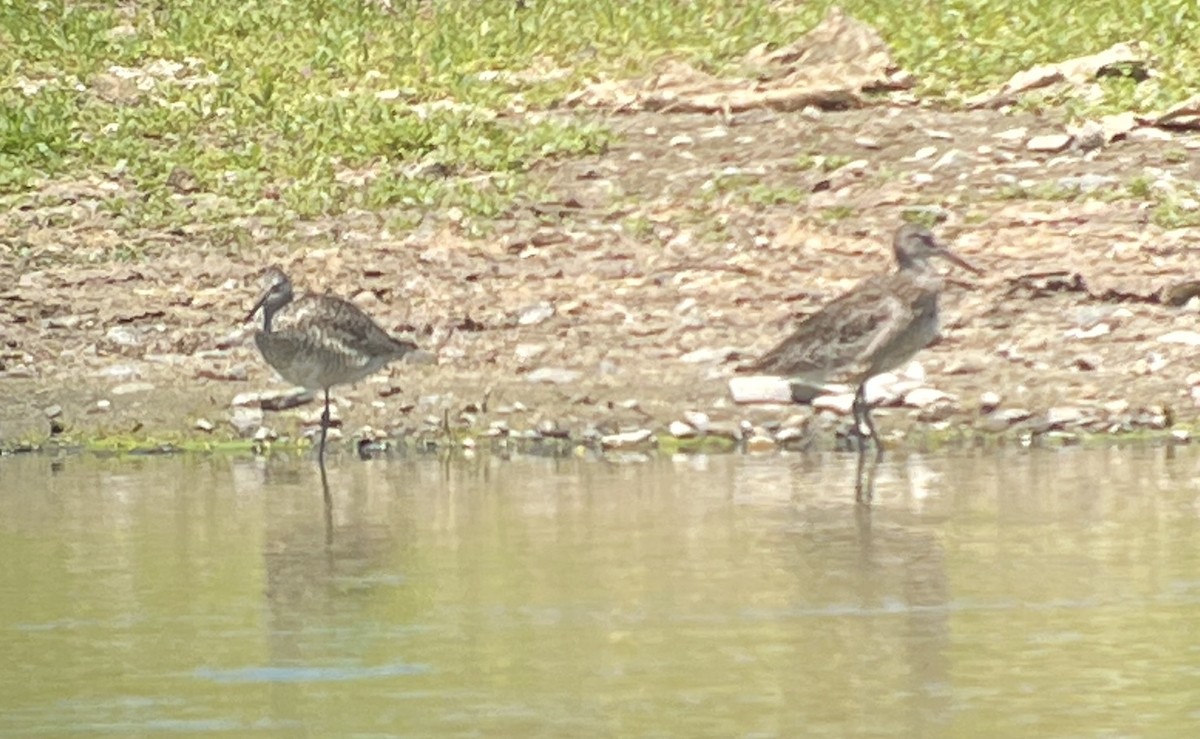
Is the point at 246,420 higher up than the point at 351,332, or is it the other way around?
the point at 351,332

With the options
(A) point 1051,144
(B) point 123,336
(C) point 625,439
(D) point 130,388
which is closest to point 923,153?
(A) point 1051,144

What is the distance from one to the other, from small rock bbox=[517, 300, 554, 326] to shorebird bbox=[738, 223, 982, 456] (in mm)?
1664

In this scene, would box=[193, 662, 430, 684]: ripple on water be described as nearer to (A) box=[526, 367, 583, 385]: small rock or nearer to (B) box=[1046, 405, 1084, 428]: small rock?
(B) box=[1046, 405, 1084, 428]: small rock

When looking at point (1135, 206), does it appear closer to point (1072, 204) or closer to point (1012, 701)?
point (1072, 204)

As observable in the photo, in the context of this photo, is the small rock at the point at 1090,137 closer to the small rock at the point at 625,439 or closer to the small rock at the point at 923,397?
the small rock at the point at 923,397

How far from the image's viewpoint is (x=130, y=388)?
15.5m

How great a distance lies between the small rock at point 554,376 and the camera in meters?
15.2

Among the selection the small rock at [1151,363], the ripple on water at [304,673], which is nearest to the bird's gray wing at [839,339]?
the small rock at [1151,363]

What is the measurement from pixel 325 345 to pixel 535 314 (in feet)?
5.95

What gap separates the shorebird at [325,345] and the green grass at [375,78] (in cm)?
318

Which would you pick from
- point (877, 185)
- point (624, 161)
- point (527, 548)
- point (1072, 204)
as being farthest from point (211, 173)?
point (527, 548)

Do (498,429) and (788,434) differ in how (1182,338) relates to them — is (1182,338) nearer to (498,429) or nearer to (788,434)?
(788,434)

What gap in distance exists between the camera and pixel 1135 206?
17.6 meters

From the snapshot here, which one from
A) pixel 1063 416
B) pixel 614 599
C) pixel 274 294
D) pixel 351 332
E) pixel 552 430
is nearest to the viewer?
pixel 614 599
